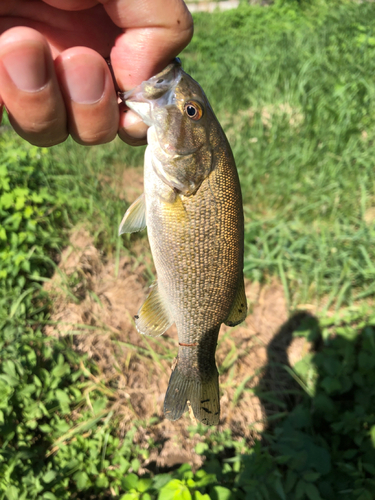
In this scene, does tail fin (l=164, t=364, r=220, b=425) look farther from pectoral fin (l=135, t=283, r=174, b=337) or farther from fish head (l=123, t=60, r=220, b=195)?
fish head (l=123, t=60, r=220, b=195)

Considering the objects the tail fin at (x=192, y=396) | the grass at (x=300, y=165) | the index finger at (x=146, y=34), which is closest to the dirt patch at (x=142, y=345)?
the grass at (x=300, y=165)

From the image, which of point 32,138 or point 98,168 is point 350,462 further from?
point 98,168

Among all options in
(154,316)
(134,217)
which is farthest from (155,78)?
(154,316)

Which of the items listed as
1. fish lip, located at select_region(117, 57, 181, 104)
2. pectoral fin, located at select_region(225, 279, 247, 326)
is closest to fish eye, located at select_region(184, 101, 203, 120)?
fish lip, located at select_region(117, 57, 181, 104)

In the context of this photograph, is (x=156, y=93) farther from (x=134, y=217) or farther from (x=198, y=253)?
(x=198, y=253)

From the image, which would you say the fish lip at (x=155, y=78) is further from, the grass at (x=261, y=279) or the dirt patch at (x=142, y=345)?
the dirt patch at (x=142, y=345)

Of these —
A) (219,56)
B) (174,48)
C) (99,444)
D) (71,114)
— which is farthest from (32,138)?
(219,56)
